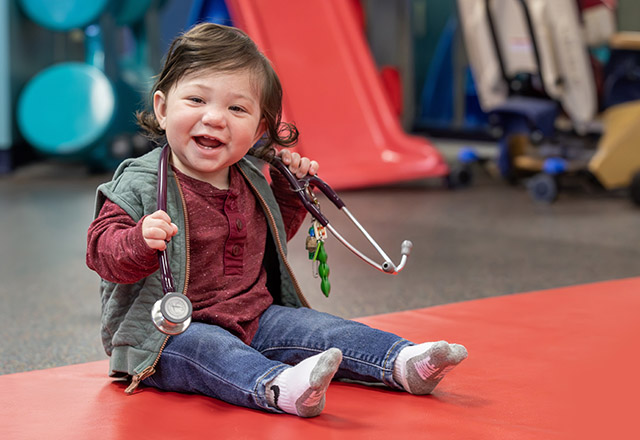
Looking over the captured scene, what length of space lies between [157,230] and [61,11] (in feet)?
13.7

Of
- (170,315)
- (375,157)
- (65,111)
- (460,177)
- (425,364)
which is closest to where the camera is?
(170,315)

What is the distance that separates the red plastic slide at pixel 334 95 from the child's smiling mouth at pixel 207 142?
2.73 m

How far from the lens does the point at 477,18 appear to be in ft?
13.4

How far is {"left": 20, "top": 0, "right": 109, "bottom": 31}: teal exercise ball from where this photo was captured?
188 inches

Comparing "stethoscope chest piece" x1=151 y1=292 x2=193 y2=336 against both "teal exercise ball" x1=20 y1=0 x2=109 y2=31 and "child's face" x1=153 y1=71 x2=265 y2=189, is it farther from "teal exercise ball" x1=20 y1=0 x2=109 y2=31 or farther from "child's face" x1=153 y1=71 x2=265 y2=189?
"teal exercise ball" x1=20 y1=0 x2=109 y2=31

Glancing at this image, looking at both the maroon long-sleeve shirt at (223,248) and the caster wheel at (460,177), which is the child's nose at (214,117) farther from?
the caster wheel at (460,177)

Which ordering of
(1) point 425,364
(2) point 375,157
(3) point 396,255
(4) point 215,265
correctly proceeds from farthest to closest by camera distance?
(2) point 375,157 → (3) point 396,255 → (4) point 215,265 → (1) point 425,364

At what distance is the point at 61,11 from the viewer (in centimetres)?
479

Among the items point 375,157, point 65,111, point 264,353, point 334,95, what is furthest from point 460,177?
point 264,353

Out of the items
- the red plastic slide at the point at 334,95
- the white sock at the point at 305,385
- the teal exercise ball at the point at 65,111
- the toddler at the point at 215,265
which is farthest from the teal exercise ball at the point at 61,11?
the white sock at the point at 305,385

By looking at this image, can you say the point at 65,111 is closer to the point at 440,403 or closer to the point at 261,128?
the point at 261,128

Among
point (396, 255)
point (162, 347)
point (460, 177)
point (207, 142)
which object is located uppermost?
point (207, 142)

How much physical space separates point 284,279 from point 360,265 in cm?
111

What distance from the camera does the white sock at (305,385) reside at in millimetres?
1031
